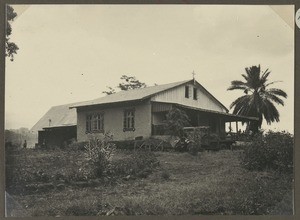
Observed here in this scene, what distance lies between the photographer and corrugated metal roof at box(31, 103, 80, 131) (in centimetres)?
913

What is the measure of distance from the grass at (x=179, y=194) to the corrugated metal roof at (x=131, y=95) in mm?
987

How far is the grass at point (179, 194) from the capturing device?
864 cm

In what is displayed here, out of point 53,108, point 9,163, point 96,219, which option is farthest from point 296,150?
point 9,163

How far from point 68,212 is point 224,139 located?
310 centimetres

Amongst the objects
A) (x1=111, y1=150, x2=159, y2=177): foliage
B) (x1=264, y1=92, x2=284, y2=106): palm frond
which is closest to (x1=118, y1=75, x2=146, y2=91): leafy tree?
(x1=111, y1=150, x2=159, y2=177): foliage

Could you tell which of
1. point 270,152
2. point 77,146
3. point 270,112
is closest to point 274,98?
point 270,112

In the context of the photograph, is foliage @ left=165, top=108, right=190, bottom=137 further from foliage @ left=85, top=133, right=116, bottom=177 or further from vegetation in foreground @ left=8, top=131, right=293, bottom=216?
foliage @ left=85, top=133, right=116, bottom=177

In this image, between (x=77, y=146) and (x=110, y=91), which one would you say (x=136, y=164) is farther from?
(x=110, y=91)

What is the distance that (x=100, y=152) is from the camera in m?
9.16

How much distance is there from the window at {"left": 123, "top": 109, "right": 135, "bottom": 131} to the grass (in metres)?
0.48

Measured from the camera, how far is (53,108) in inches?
358

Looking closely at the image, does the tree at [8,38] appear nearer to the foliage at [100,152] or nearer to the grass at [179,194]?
the grass at [179,194]

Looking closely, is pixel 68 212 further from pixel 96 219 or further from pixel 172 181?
pixel 172 181

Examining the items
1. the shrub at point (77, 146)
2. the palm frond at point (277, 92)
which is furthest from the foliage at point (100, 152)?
the palm frond at point (277, 92)
